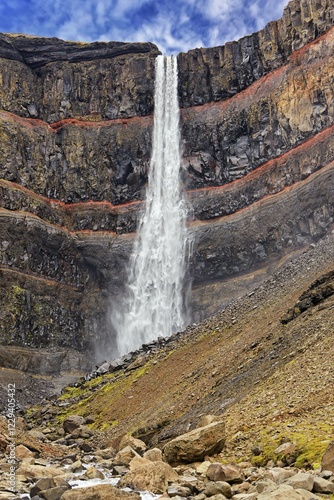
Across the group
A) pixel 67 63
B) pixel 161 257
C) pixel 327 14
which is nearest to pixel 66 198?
pixel 161 257

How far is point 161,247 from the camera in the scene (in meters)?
63.6

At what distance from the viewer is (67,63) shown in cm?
7800

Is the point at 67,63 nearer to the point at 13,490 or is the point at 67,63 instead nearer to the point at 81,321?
the point at 81,321

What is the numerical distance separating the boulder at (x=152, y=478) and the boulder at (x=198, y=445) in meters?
1.19

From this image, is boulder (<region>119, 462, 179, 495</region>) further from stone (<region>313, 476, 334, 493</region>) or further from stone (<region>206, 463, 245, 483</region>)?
stone (<region>313, 476, 334, 493</region>)

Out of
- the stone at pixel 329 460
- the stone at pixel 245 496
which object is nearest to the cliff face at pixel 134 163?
the stone at pixel 329 460

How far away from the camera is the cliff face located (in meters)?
56.5

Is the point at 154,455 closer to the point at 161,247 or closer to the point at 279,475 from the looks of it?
the point at 279,475

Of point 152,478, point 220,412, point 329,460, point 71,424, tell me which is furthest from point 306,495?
point 71,424

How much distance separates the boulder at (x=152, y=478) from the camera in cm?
1057

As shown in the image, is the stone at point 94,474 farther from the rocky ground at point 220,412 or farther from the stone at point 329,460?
the stone at point 329,460

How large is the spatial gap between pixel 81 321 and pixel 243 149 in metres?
29.2

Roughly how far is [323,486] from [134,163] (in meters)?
64.6

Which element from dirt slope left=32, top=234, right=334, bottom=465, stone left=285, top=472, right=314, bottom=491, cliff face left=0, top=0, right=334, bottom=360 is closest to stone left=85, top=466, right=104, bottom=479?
dirt slope left=32, top=234, right=334, bottom=465
